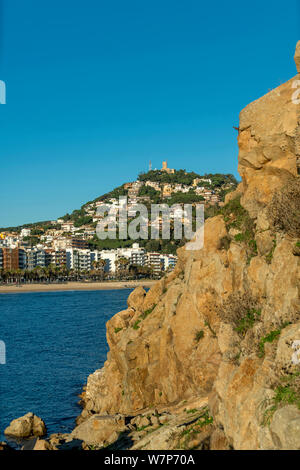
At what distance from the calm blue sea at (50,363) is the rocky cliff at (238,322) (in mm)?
2055

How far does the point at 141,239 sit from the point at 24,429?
13689 centimetres

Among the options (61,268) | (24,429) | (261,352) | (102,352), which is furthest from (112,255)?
(261,352)

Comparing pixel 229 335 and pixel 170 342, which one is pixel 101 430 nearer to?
pixel 170 342

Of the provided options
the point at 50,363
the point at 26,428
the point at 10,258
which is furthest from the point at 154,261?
the point at 26,428

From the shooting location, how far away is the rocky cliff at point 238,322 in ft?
26.6

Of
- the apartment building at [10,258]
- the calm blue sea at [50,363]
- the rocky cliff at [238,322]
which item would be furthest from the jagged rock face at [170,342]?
the apartment building at [10,258]

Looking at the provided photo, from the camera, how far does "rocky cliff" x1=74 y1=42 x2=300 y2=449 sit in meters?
8.11

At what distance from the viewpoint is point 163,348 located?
17891 millimetres

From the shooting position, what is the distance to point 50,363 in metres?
33.2

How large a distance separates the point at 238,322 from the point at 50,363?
23.9 metres

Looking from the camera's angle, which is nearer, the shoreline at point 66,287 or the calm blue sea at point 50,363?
the calm blue sea at point 50,363

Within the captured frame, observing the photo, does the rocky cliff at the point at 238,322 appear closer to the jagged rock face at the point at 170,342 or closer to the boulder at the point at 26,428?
the jagged rock face at the point at 170,342
